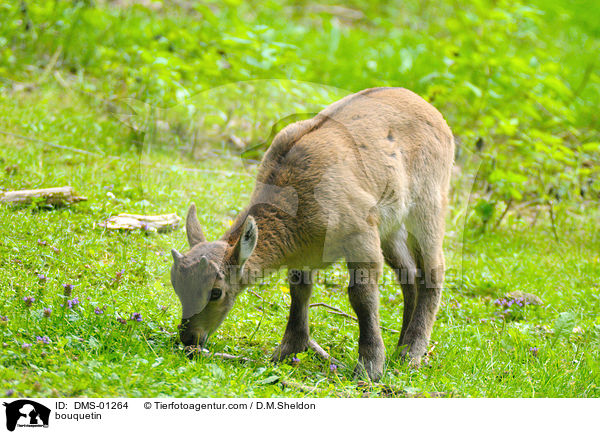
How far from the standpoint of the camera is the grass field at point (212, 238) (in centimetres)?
505

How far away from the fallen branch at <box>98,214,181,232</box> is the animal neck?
1.97 metres

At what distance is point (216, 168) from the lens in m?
6.88

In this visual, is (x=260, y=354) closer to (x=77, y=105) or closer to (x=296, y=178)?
(x=296, y=178)

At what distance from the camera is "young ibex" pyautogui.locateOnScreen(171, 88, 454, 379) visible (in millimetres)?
5188

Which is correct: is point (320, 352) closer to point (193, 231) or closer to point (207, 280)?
point (207, 280)

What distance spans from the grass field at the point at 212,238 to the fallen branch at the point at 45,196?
11cm

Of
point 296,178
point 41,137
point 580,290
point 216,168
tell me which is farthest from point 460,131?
point 41,137

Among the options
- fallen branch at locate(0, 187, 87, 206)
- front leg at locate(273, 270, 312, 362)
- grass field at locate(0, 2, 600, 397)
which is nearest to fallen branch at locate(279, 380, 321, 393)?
grass field at locate(0, 2, 600, 397)
